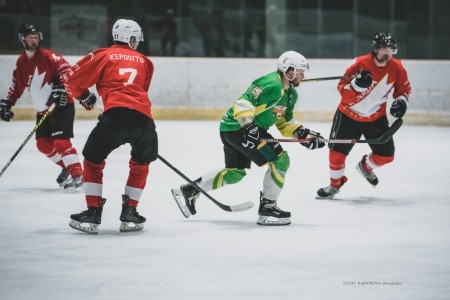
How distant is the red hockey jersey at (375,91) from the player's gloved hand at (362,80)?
19 centimetres

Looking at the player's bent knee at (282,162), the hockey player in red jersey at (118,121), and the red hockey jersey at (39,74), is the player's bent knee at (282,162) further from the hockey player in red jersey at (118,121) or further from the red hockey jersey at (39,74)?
the red hockey jersey at (39,74)

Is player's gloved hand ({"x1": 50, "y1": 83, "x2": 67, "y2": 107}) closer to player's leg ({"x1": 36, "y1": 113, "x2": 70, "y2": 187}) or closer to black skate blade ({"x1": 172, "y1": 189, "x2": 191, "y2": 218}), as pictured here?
player's leg ({"x1": 36, "y1": 113, "x2": 70, "y2": 187})

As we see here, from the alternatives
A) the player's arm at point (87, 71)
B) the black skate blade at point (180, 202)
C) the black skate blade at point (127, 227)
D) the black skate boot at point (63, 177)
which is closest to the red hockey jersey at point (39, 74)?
the black skate boot at point (63, 177)

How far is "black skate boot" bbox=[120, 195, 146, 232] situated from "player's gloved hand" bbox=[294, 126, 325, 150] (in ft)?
3.72

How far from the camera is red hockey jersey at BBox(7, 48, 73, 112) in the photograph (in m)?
6.78

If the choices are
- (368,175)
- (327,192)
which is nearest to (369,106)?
(368,175)

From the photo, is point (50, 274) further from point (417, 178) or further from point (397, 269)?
point (417, 178)

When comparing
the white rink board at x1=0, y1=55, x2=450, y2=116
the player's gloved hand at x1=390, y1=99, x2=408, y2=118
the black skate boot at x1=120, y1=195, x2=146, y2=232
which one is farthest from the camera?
the white rink board at x1=0, y1=55, x2=450, y2=116

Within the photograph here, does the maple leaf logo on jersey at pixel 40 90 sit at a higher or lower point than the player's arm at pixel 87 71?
lower

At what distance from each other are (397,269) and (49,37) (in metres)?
10.6

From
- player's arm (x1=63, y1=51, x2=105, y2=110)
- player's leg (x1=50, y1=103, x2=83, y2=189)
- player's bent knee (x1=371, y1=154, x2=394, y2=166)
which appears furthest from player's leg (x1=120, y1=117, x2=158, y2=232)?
player's bent knee (x1=371, y1=154, x2=394, y2=166)

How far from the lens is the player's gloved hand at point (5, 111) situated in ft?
21.2

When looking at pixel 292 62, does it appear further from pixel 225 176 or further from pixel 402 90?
pixel 402 90

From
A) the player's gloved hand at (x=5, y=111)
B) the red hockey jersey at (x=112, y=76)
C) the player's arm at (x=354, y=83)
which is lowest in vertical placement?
the player's gloved hand at (x=5, y=111)
